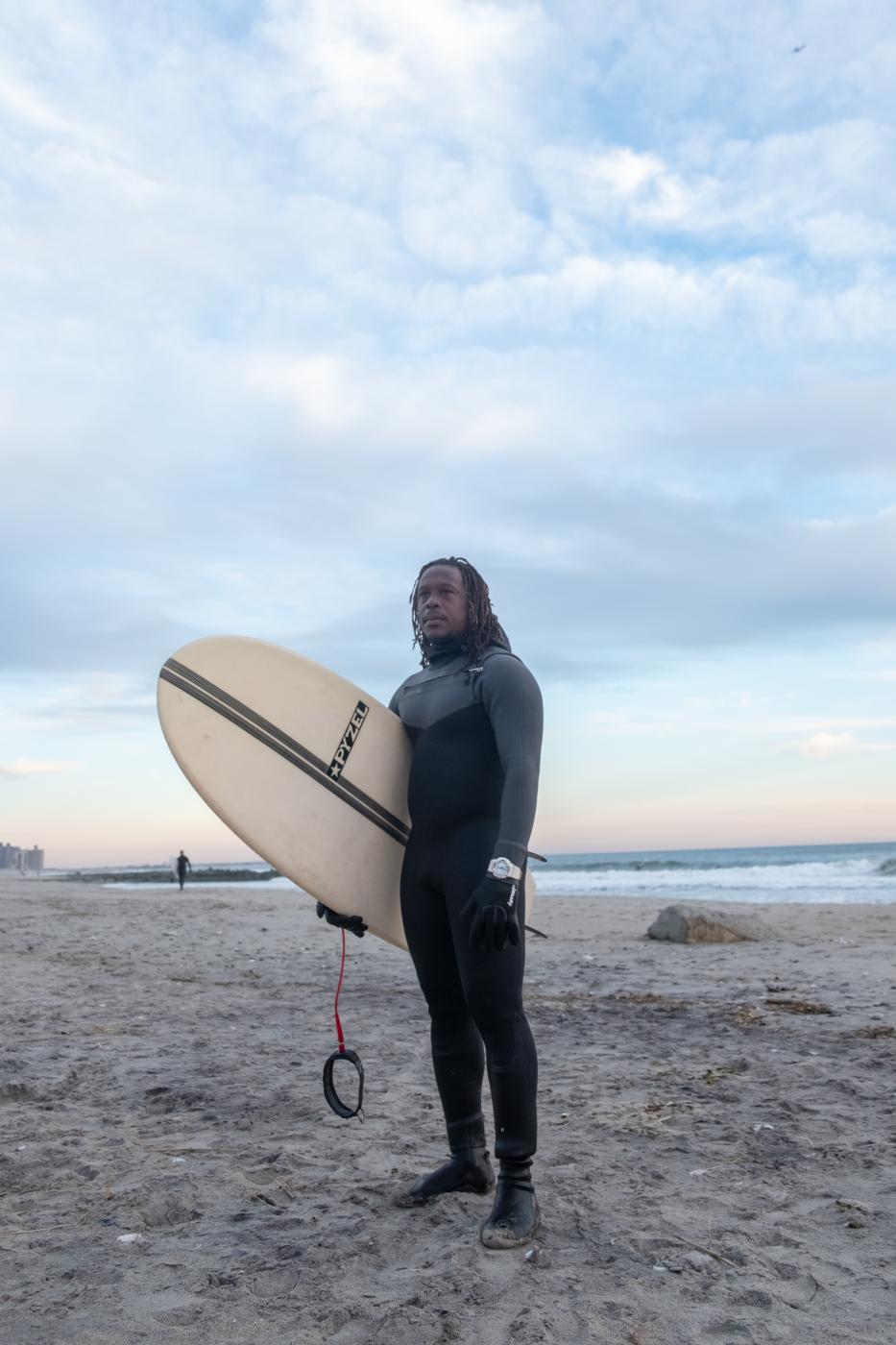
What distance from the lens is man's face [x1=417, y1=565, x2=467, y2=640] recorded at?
309 centimetres

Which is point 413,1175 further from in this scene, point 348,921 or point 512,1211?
point 348,921

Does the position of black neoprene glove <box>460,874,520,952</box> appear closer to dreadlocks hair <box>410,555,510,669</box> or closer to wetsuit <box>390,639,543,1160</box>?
wetsuit <box>390,639,543,1160</box>

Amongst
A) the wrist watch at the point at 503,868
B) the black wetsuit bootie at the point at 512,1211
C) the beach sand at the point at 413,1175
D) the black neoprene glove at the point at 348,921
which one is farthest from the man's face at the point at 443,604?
the beach sand at the point at 413,1175

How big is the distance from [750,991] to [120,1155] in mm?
→ 4720

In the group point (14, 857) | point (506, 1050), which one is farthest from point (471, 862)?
point (14, 857)

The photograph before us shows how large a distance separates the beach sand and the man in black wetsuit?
0.66 ft

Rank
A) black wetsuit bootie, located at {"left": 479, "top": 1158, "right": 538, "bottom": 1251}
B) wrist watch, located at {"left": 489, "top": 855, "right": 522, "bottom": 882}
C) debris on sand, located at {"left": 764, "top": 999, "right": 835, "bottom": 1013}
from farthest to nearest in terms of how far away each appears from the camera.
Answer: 1. debris on sand, located at {"left": 764, "top": 999, "right": 835, "bottom": 1013}
2. wrist watch, located at {"left": 489, "top": 855, "right": 522, "bottom": 882}
3. black wetsuit bootie, located at {"left": 479, "top": 1158, "right": 538, "bottom": 1251}

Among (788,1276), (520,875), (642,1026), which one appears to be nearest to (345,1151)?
(520,875)

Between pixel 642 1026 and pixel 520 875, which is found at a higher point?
pixel 520 875

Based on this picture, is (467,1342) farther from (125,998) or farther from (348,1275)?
(125,998)

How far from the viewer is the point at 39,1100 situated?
3787 millimetres

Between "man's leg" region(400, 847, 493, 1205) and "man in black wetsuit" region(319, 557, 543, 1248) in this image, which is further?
"man's leg" region(400, 847, 493, 1205)

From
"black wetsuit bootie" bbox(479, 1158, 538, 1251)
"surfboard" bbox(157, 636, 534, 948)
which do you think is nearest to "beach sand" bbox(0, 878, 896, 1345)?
"black wetsuit bootie" bbox(479, 1158, 538, 1251)

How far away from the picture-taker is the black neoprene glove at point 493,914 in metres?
2.56
